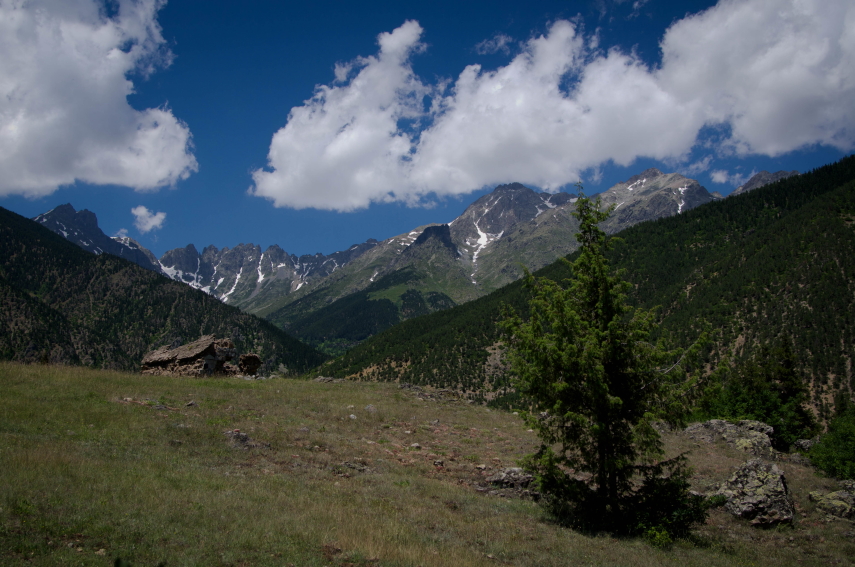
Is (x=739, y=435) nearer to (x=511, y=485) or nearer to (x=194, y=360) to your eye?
(x=511, y=485)

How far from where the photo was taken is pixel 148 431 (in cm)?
1577

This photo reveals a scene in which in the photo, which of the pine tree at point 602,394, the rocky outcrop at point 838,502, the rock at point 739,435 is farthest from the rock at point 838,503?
the rock at point 739,435

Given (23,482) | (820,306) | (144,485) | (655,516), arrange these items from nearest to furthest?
(23,482), (144,485), (655,516), (820,306)

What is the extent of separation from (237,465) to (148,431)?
4.21 metres

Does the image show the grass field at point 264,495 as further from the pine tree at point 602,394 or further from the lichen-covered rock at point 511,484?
the pine tree at point 602,394

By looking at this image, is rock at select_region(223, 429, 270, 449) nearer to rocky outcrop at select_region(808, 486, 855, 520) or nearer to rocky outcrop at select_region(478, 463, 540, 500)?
rocky outcrop at select_region(478, 463, 540, 500)

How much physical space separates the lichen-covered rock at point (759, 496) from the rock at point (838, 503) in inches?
103

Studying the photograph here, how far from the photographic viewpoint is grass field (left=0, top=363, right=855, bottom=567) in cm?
842

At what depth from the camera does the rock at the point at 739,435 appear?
2750cm

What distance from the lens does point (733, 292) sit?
96.4 metres

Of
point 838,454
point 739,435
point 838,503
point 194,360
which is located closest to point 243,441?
point 194,360

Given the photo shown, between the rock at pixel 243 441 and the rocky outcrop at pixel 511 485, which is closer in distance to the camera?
the rocky outcrop at pixel 511 485

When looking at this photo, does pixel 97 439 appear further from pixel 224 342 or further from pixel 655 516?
pixel 224 342

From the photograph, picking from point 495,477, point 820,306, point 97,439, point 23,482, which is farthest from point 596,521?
point 820,306
